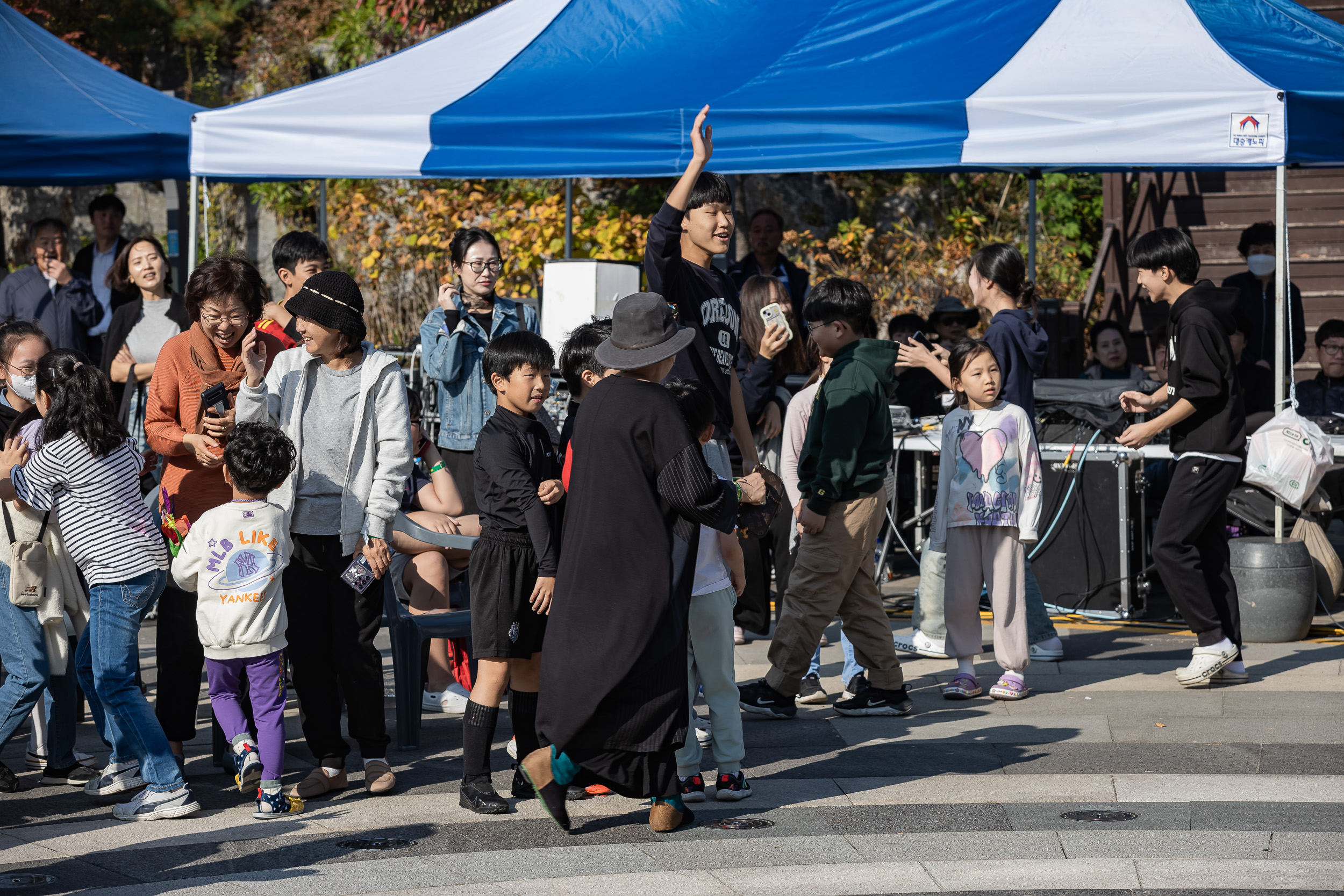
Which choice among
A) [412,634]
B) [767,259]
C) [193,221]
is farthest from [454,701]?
[767,259]

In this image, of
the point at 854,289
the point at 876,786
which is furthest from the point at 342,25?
the point at 876,786

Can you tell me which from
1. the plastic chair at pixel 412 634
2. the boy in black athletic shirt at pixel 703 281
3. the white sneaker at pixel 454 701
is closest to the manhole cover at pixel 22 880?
the plastic chair at pixel 412 634

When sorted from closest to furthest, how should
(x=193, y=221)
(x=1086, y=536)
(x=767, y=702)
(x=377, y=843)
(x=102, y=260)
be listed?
(x=377, y=843) < (x=767, y=702) < (x=193, y=221) < (x=1086, y=536) < (x=102, y=260)

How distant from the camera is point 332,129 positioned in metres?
7.40

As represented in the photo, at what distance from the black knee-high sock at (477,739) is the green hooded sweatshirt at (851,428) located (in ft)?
5.54

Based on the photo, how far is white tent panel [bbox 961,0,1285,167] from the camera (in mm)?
6637

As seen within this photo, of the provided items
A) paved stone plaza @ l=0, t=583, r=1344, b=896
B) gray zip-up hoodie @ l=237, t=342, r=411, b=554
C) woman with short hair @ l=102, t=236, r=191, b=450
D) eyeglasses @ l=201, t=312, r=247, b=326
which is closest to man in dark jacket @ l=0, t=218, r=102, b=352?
woman with short hair @ l=102, t=236, r=191, b=450

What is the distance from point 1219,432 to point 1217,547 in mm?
520

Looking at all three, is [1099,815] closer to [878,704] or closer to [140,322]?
[878,704]

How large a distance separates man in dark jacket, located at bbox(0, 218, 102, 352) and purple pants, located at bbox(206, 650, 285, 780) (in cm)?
459

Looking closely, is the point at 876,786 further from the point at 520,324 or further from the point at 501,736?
the point at 520,324

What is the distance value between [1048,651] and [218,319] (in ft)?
13.9

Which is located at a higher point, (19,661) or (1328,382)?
(1328,382)

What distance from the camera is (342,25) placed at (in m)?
19.0
